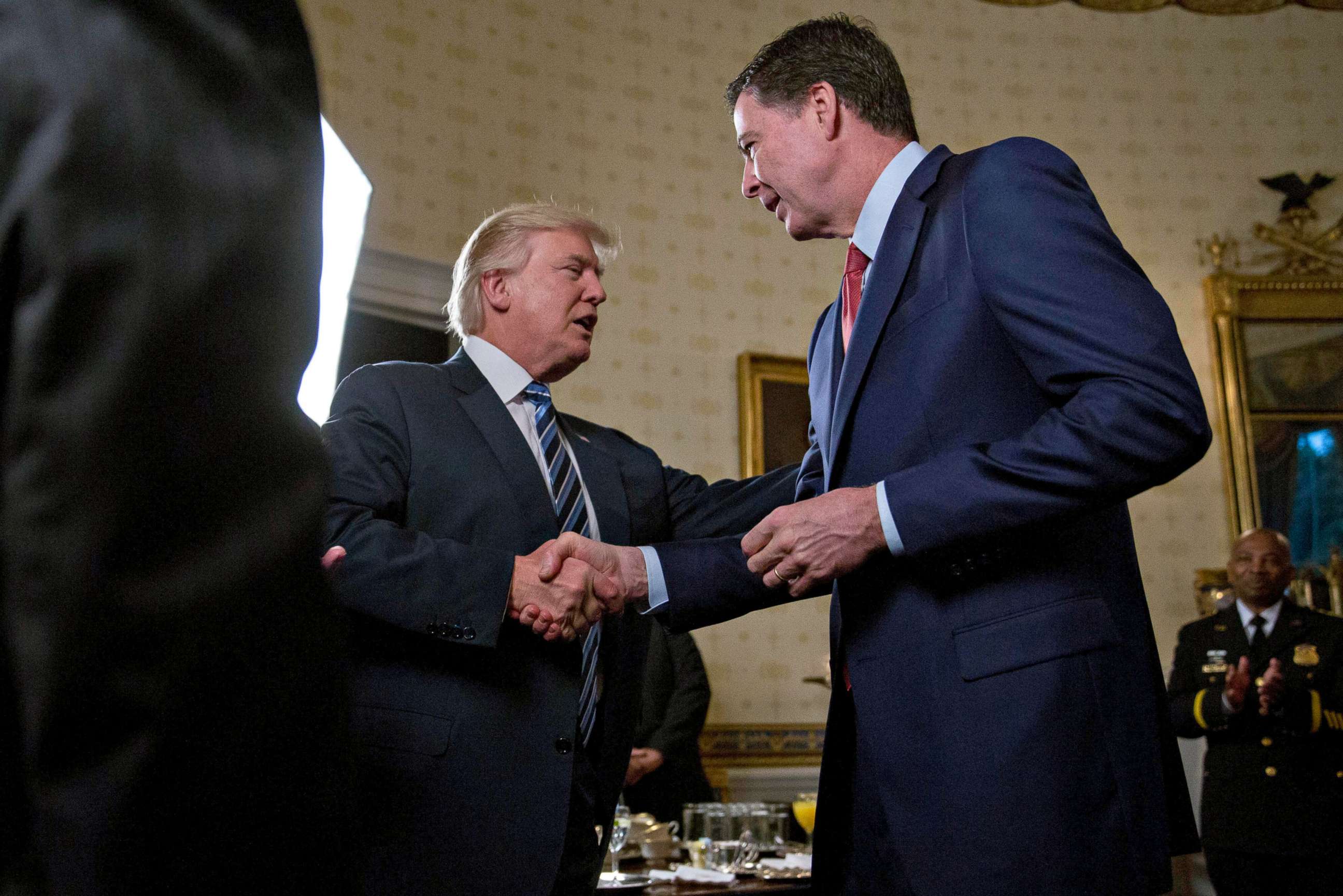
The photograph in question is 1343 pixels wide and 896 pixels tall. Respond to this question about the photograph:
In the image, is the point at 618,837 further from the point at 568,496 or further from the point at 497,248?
the point at 497,248

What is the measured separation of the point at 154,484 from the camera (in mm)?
438

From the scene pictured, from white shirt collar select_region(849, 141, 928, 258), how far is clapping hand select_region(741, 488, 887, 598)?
1.47 feet

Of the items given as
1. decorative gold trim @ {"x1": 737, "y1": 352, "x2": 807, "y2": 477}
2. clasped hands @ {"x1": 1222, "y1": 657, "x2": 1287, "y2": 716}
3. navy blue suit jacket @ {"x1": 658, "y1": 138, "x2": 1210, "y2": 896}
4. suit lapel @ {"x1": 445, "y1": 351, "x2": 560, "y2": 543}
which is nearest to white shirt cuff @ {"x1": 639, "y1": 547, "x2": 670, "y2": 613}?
suit lapel @ {"x1": 445, "y1": 351, "x2": 560, "y2": 543}

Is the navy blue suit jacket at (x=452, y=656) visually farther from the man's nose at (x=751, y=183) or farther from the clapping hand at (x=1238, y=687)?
the clapping hand at (x=1238, y=687)

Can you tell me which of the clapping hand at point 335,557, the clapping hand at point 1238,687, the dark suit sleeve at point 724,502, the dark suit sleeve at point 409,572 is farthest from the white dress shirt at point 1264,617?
the clapping hand at point 335,557

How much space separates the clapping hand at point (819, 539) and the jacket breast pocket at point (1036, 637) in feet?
0.57

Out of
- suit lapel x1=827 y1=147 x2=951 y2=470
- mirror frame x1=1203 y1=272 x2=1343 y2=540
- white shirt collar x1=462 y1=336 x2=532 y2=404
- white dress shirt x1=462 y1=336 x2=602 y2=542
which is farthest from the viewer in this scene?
mirror frame x1=1203 y1=272 x2=1343 y2=540

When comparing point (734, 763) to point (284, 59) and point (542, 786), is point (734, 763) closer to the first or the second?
point (542, 786)

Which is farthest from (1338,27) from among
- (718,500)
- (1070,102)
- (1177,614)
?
(718,500)

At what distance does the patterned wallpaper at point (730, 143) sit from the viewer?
5621mm

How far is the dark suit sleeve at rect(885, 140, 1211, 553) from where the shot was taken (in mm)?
1393

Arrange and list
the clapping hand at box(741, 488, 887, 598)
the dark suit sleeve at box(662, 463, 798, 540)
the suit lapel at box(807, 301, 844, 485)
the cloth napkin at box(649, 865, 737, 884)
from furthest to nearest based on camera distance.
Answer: the cloth napkin at box(649, 865, 737, 884), the dark suit sleeve at box(662, 463, 798, 540), the suit lapel at box(807, 301, 844, 485), the clapping hand at box(741, 488, 887, 598)

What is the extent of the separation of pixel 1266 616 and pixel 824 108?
4.27 meters

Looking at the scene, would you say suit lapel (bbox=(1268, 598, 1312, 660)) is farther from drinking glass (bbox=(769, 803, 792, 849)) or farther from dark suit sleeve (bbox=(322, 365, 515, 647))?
dark suit sleeve (bbox=(322, 365, 515, 647))
